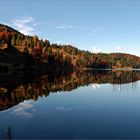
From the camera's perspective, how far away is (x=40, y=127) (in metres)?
24.9

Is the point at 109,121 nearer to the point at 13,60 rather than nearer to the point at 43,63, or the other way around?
the point at 13,60

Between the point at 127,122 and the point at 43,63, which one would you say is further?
the point at 43,63

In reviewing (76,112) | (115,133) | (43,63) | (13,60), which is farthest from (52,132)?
(43,63)

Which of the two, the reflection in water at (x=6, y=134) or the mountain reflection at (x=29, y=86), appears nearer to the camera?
the reflection in water at (x=6, y=134)

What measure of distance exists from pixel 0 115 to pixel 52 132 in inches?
397

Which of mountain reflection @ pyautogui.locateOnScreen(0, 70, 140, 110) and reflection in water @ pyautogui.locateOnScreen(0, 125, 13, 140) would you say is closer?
reflection in water @ pyautogui.locateOnScreen(0, 125, 13, 140)

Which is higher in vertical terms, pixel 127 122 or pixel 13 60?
pixel 13 60

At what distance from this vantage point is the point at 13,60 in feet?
484

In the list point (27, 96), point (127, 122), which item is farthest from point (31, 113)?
point (27, 96)

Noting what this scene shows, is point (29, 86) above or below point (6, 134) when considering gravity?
above

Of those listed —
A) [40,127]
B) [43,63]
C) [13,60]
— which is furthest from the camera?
[43,63]

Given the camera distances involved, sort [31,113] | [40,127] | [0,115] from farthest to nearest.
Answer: [31,113] < [0,115] < [40,127]

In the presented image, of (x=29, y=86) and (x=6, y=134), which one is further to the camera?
(x=29, y=86)

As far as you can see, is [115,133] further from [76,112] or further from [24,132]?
[76,112]
